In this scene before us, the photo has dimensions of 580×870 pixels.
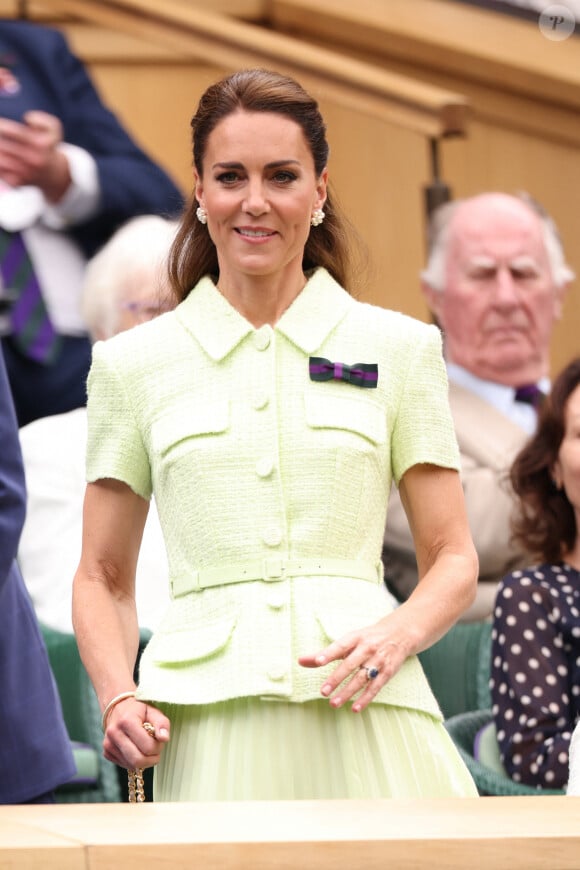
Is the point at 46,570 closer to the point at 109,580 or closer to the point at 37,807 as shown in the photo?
the point at 109,580

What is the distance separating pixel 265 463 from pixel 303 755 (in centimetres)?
32

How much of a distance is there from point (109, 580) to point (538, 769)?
1090 mm

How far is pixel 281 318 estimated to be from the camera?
6.31 ft

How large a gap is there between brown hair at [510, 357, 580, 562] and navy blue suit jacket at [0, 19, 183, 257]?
1.57 meters

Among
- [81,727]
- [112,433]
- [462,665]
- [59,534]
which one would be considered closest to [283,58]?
[59,534]

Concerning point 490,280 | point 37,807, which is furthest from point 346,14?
point 37,807

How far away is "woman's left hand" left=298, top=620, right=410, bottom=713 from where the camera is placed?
169 cm

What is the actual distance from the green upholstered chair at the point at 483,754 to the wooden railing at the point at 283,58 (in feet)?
6.53

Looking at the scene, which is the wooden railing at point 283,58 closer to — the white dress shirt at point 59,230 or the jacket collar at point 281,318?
the white dress shirt at point 59,230

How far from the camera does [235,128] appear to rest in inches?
72.9

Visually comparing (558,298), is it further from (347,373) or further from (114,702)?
(114,702)

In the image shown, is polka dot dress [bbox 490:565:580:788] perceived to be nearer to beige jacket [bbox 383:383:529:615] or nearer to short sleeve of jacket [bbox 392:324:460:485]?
beige jacket [bbox 383:383:529:615]

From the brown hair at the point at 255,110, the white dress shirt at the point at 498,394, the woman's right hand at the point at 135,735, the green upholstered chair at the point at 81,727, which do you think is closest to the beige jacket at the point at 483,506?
the white dress shirt at the point at 498,394

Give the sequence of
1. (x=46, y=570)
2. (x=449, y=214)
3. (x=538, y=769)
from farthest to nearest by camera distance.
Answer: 1. (x=449, y=214)
2. (x=46, y=570)
3. (x=538, y=769)
